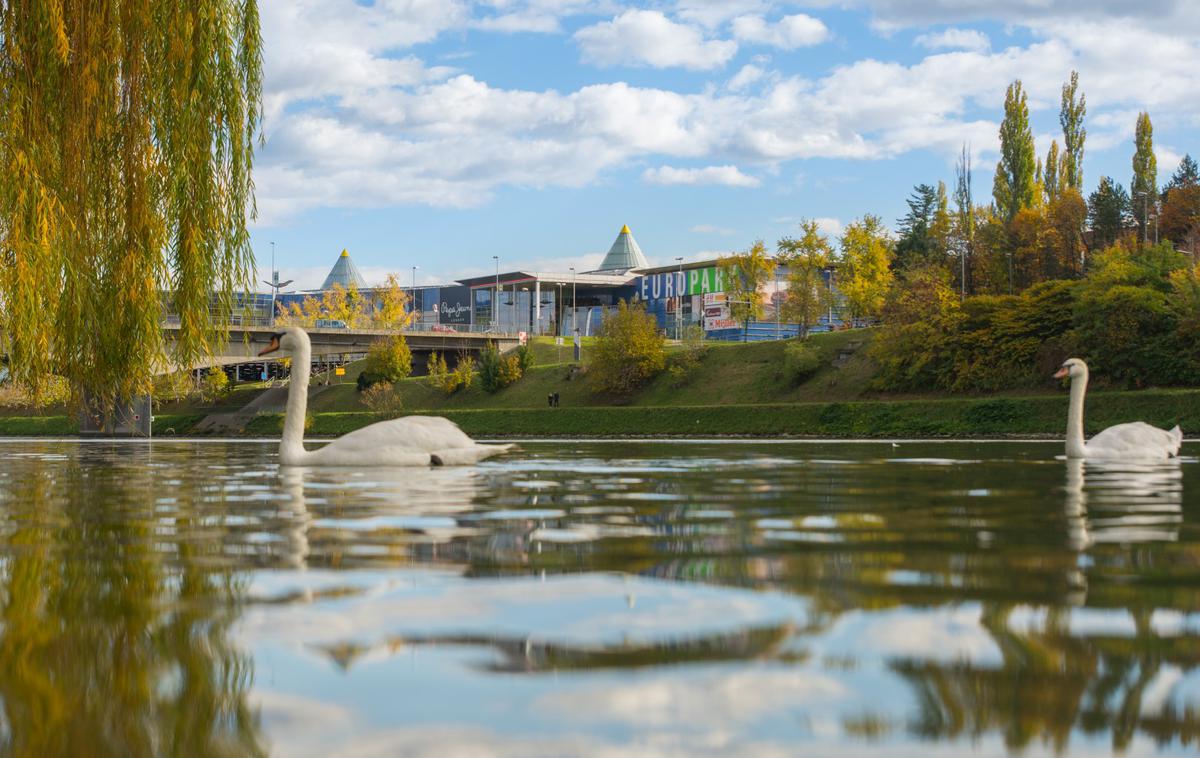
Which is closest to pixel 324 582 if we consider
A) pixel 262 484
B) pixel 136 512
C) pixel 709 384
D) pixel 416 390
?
pixel 136 512

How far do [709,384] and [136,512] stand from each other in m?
63.9

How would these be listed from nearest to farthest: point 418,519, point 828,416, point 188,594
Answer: point 188,594, point 418,519, point 828,416

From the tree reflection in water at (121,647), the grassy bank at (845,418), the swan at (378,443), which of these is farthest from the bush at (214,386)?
the tree reflection in water at (121,647)

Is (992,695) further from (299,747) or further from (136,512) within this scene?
(136,512)

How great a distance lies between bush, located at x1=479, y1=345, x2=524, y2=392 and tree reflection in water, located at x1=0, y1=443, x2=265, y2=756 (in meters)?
77.2

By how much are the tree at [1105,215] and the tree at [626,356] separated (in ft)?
104

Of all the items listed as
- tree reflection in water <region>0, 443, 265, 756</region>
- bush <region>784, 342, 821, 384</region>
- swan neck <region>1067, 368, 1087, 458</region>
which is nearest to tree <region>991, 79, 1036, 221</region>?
bush <region>784, 342, 821, 384</region>

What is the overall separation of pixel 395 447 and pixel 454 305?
5800 inches

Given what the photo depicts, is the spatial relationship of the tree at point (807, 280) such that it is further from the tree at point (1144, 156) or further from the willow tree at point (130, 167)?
the willow tree at point (130, 167)

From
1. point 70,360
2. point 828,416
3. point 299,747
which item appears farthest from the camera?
point 828,416

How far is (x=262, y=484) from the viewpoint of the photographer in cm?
1444

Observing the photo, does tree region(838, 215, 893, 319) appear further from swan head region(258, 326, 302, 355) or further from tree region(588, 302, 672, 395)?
swan head region(258, 326, 302, 355)

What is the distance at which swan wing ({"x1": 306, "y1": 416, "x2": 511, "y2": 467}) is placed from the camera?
16.6 m

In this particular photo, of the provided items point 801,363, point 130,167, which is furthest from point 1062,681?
point 801,363
